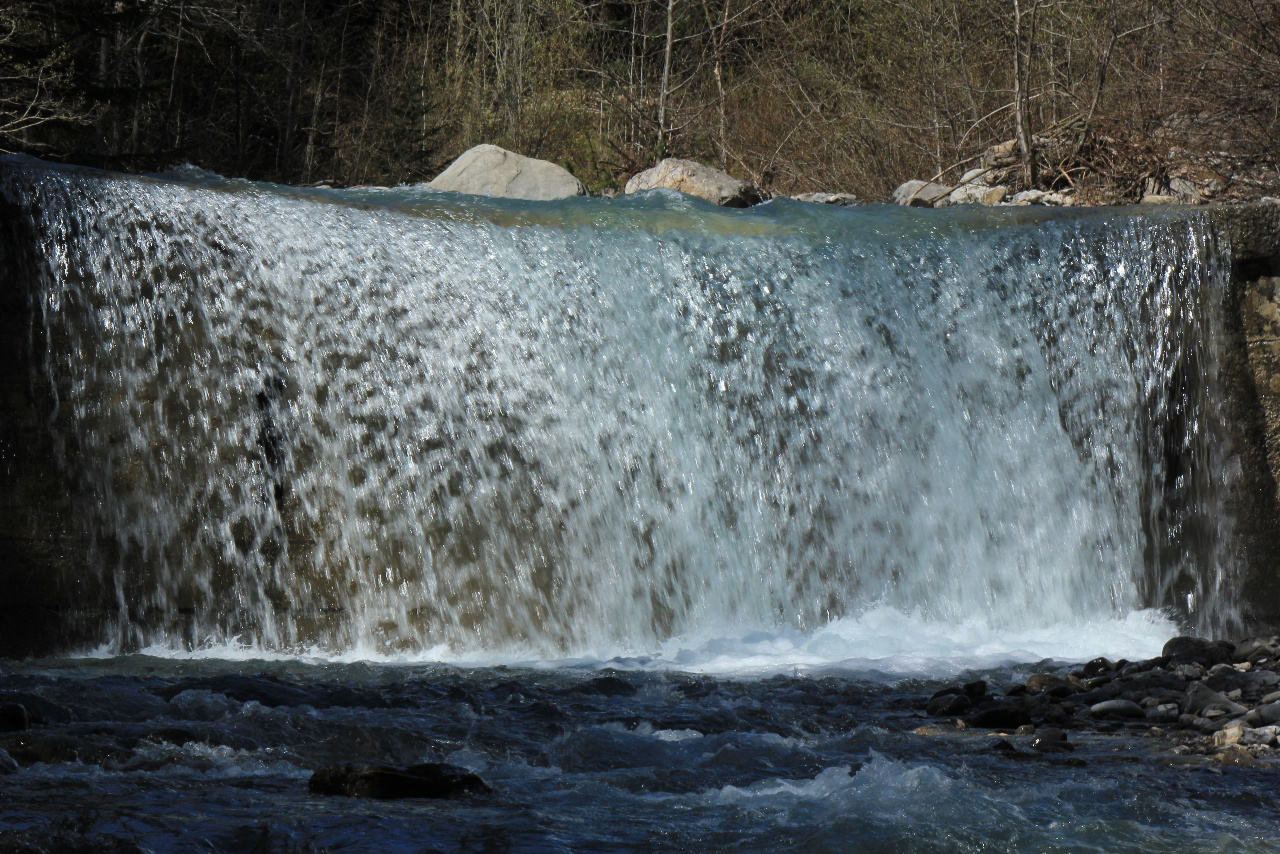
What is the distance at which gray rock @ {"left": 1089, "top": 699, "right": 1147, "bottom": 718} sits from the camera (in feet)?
14.3

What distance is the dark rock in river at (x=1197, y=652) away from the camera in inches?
209

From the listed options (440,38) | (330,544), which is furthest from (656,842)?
(440,38)

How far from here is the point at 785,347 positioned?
6676mm

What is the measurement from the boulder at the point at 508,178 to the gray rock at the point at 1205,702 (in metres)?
6.82

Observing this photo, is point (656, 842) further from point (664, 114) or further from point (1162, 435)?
point (664, 114)

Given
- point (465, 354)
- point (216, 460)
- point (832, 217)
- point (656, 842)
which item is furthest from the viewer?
point (832, 217)

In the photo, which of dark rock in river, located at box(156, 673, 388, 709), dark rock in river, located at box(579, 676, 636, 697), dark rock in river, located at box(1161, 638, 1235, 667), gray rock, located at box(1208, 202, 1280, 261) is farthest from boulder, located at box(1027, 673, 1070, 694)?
gray rock, located at box(1208, 202, 1280, 261)

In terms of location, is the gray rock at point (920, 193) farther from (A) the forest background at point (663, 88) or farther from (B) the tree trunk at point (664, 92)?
(B) the tree trunk at point (664, 92)

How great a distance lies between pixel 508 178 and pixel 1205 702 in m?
7.17

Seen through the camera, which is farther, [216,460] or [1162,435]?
[1162,435]

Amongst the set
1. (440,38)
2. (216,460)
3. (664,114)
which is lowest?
(216,460)

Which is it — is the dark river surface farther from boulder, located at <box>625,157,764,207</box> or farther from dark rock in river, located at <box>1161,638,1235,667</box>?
boulder, located at <box>625,157,764,207</box>

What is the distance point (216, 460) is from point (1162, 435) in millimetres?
4762

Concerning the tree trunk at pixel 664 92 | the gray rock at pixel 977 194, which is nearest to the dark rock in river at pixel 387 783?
the gray rock at pixel 977 194
